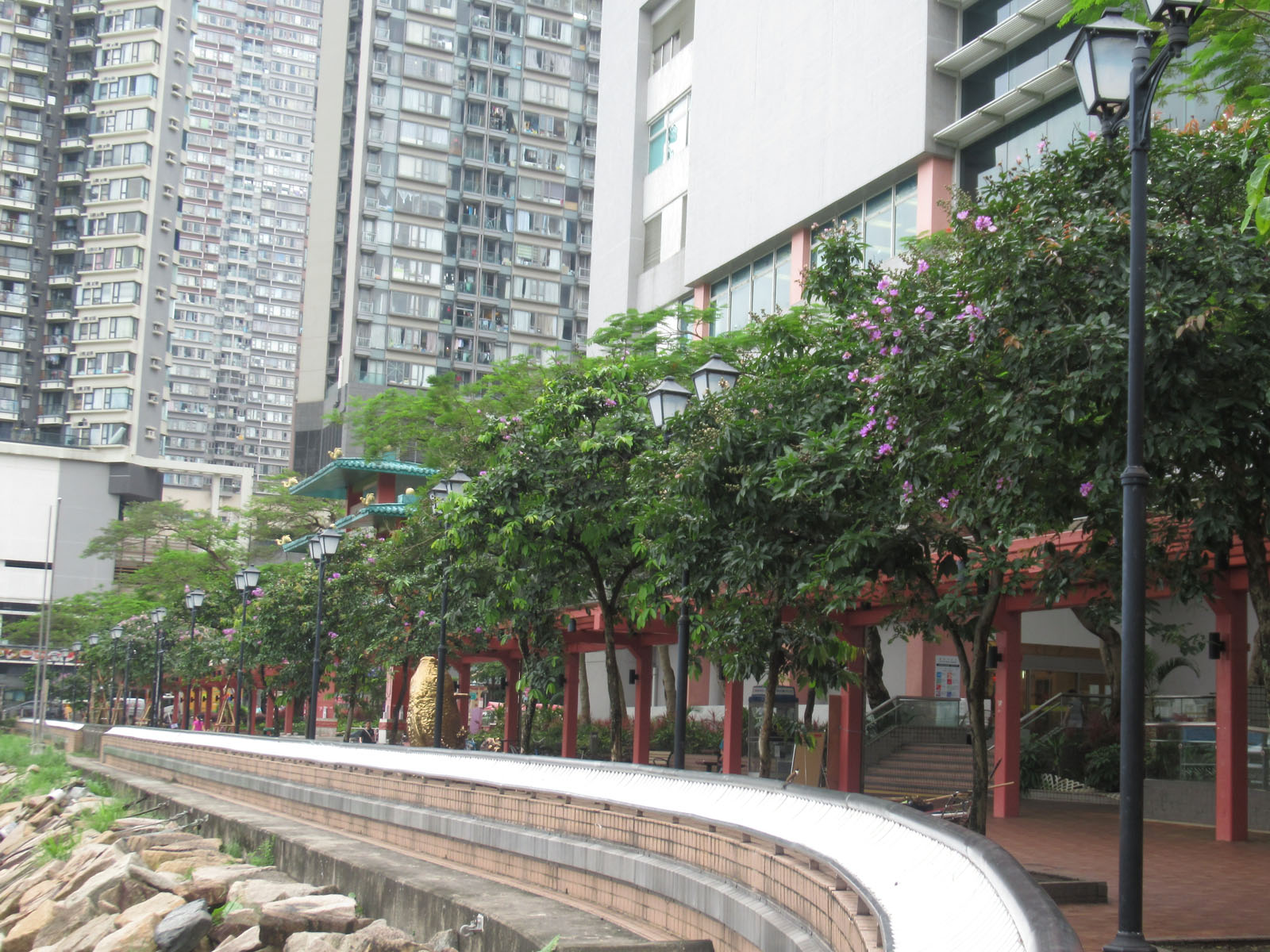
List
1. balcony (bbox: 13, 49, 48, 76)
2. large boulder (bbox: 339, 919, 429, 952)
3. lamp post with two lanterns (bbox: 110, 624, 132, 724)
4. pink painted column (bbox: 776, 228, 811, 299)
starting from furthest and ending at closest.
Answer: balcony (bbox: 13, 49, 48, 76)
lamp post with two lanterns (bbox: 110, 624, 132, 724)
pink painted column (bbox: 776, 228, 811, 299)
large boulder (bbox: 339, 919, 429, 952)

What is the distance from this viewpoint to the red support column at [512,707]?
3406cm

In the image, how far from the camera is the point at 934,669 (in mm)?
32406

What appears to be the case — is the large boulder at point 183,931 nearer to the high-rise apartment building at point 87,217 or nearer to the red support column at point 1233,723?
the red support column at point 1233,723

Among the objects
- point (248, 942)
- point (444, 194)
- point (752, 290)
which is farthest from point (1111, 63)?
point (444, 194)

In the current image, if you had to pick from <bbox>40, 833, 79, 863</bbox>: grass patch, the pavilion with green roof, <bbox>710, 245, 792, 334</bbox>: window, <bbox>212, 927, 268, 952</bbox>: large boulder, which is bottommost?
<bbox>40, 833, 79, 863</bbox>: grass patch

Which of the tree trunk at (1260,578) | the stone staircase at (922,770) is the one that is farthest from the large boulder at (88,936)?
the stone staircase at (922,770)

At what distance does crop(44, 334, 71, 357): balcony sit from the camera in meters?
108

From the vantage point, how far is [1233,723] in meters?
17.5

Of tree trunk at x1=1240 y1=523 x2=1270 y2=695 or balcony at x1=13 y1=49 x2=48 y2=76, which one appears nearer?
Answer: tree trunk at x1=1240 y1=523 x2=1270 y2=695

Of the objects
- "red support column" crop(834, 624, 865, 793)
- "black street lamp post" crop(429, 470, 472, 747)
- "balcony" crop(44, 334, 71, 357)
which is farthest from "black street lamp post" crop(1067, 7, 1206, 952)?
"balcony" crop(44, 334, 71, 357)

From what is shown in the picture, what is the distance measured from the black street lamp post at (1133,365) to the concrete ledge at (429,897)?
238 centimetres

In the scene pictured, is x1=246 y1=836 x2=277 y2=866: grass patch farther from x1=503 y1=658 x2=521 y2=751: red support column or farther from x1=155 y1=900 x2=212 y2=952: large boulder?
x1=503 y1=658 x2=521 y2=751: red support column

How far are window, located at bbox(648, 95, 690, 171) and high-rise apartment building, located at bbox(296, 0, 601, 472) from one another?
44.3m

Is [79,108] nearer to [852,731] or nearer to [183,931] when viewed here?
[852,731]
